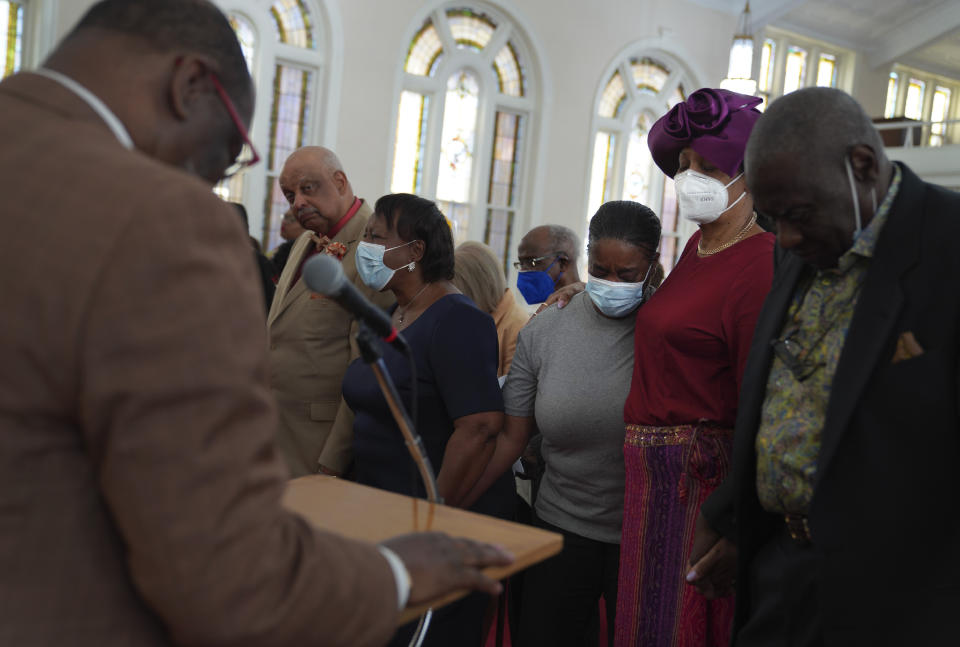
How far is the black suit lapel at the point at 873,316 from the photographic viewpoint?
163 centimetres

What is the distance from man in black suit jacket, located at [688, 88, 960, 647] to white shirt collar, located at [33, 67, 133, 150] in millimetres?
1217

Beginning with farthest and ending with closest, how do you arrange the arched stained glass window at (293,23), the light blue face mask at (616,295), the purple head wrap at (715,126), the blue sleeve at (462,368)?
the arched stained glass window at (293,23), the light blue face mask at (616,295), the blue sleeve at (462,368), the purple head wrap at (715,126)

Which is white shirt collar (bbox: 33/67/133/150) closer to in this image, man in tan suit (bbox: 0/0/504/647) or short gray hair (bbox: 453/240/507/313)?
man in tan suit (bbox: 0/0/504/647)

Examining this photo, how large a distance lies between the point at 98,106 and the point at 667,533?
181 cm

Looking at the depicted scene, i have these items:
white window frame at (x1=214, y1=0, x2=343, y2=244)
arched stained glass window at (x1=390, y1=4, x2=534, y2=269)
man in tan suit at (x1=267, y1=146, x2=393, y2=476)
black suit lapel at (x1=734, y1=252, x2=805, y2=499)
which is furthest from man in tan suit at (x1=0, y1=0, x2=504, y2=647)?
arched stained glass window at (x1=390, y1=4, x2=534, y2=269)

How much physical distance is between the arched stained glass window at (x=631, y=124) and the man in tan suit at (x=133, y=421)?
32.0 ft

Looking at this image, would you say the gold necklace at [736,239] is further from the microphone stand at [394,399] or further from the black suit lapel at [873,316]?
the microphone stand at [394,399]

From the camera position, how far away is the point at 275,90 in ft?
27.4

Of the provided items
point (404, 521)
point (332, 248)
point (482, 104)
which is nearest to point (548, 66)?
point (482, 104)

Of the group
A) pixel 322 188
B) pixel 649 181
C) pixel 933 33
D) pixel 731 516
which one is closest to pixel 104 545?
pixel 731 516

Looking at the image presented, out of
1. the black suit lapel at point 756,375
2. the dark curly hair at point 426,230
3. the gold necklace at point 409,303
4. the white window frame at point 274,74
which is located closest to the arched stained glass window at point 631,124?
the white window frame at point 274,74

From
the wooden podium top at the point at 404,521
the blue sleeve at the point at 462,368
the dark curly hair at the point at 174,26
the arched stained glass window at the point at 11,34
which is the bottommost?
the wooden podium top at the point at 404,521

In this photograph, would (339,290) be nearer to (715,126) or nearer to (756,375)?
(756,375)

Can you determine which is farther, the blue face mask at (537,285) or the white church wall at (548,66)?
the white church wall at (548,66)
